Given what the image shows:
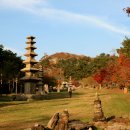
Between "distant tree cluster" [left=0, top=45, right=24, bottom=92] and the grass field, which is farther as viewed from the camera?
"distant tree cluster" [left=0, top=45, right=24, bottom=92]

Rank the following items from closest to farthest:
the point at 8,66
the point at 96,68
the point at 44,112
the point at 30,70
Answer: the point at 44,112 → the point at 30,70 → the point at 8,66 → the point at 96,68

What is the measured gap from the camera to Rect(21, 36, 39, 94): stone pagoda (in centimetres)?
5634

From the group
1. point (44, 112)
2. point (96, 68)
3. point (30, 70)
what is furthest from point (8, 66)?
point (96, 68)

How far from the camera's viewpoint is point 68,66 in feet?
536

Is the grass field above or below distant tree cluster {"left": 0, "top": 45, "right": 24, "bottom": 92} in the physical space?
below

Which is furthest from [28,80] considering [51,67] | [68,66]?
[51,67]

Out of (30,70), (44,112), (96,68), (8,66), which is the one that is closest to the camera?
(44,112)

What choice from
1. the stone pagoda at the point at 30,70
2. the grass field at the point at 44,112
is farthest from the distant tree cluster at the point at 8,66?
the grass field at the point at 44,112

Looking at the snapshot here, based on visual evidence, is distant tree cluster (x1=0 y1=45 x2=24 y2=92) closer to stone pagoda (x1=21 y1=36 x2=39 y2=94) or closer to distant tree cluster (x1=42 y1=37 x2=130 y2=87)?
stone pagoda (x1=21 y1=36 x2=39 y2=94)

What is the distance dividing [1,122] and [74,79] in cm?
12900

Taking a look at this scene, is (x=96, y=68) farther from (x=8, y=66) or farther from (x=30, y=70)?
(x=30, y=70)

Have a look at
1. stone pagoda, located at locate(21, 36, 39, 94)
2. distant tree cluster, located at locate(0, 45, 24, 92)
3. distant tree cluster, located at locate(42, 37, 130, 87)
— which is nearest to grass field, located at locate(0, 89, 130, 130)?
stone pagoda, located at locate(21, 36, 39, 94)

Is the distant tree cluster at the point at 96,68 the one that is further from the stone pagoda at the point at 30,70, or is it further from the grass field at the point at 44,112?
the grass field at the point at 44,112

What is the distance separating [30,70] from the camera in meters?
56.4
